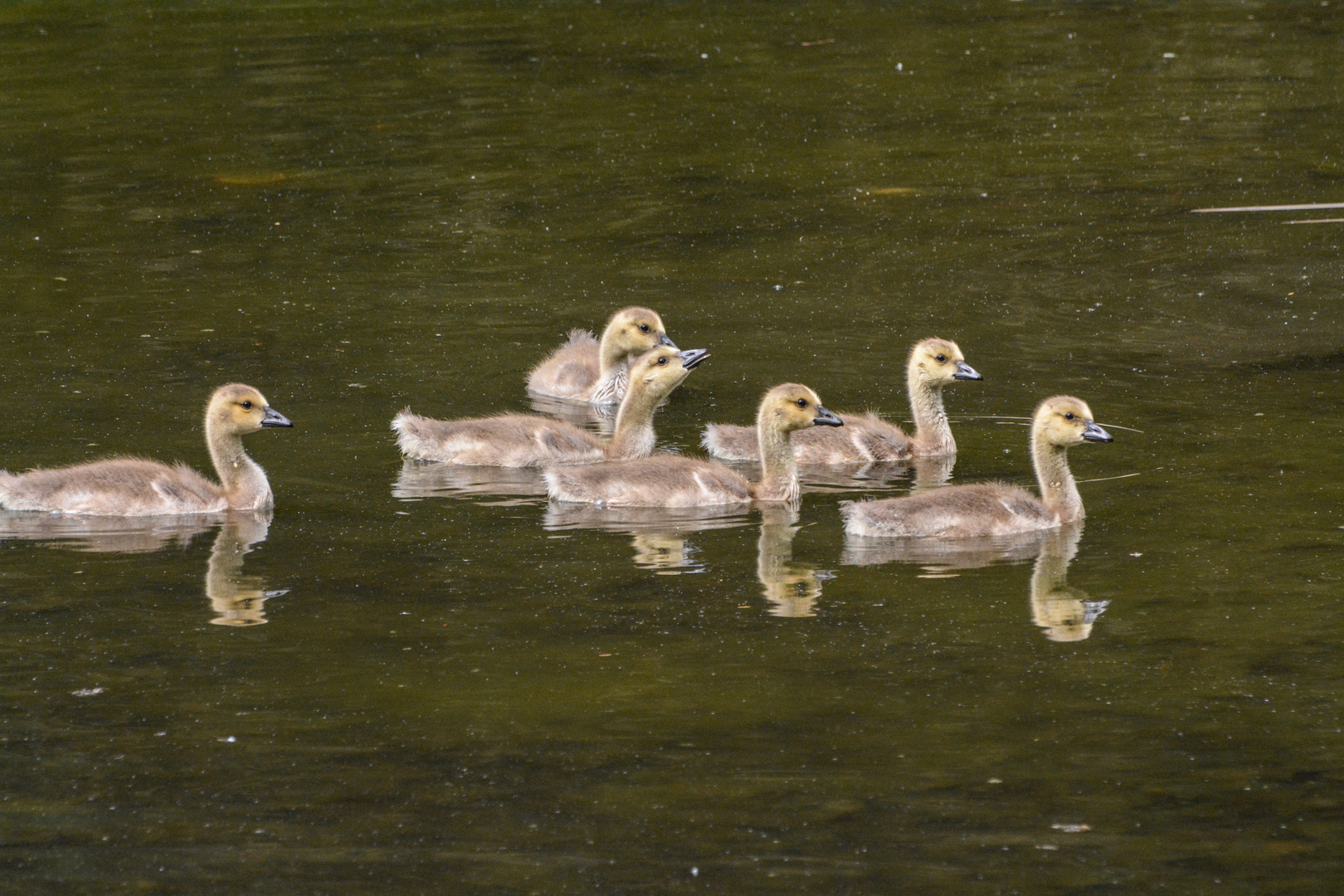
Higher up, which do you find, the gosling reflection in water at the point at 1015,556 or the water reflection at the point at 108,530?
the water reflection at the point at 108,530

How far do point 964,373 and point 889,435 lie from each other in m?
0.56

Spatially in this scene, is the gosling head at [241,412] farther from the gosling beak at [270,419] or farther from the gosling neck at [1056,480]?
the gosling neck at [1056,480]

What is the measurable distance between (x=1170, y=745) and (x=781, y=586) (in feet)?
7.26

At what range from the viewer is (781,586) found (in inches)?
351

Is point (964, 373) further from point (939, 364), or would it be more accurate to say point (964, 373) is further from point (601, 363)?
point (601, 363)

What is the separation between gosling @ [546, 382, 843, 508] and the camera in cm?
1035

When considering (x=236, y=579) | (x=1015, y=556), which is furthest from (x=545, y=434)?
(x=1015, y=556)

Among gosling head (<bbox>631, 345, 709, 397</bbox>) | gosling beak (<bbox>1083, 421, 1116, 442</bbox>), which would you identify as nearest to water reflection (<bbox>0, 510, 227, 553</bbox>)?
gosling head (<bbox>631, 345, 709, 397</bbox>)

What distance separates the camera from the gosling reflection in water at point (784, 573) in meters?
8.63

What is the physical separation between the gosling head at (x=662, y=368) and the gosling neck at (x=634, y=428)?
0.18 ft

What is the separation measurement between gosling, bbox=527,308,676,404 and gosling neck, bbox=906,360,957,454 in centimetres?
171

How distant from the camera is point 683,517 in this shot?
33.6ft

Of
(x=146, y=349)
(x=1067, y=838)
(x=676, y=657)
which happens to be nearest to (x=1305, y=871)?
(x=1067, y=838)

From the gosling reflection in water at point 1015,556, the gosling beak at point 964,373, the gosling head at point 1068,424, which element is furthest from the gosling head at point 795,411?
the gosling beak at point 964,373
